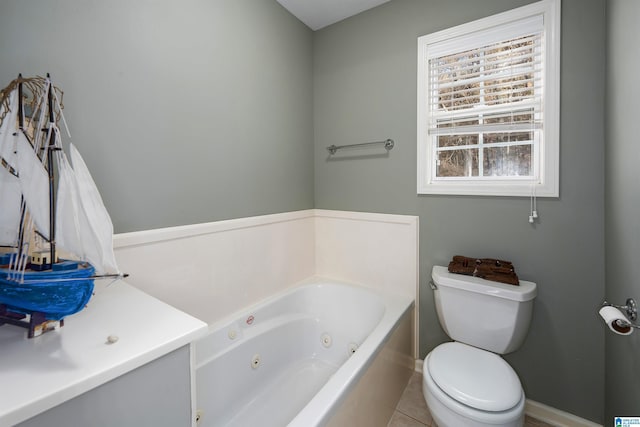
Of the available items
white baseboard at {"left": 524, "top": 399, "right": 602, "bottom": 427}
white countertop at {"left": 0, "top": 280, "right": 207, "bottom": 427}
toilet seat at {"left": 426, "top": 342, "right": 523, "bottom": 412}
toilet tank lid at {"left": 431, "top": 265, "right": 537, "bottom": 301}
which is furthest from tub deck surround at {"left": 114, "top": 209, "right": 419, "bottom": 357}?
white baseboard at {"left": 524, "top": 399, "right": 602, "bottom": 427}

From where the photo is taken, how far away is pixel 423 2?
1854mm

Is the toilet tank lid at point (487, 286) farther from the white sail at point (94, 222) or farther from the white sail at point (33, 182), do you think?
the white sail at point (33, 182)

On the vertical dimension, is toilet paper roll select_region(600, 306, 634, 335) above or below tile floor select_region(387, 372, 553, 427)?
above

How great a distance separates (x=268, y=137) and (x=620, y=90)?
1.77 meters

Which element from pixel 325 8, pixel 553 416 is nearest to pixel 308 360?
pixel 553 416

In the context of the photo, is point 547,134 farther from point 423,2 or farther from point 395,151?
point 423,2

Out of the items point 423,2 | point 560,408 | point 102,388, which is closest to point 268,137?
point 423,2

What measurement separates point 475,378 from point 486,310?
1.28ft

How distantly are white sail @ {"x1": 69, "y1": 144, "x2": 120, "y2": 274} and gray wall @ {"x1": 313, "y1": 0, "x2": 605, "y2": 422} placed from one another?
1673 mm

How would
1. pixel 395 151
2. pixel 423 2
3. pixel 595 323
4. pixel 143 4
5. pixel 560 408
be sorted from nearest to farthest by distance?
pixel 143 4 → pixel 595 323 → pixel 560 408 → pixel 423 2 → pixel 395 151

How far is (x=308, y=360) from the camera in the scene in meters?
1.98

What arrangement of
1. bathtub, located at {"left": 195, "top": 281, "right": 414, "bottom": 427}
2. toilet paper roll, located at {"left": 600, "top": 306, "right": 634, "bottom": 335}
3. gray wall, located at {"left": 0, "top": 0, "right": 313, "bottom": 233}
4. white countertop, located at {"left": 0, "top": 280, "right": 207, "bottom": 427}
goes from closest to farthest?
1. white countertop, located at {"left": 0, "top": 280, "right": 207, "bottom": 427}
2. toilet paper roll, located at {"left": 600, "top": 306, "right": 634, "bottom": 335}
3. gray wall, located at {"left": 0, "top": 0, "right": 313, "bottom": 233}
4. bathtub, located at {"left": 195, "top": 281, "right": 414, "bottom": 427}

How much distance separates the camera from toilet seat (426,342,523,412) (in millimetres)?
1137

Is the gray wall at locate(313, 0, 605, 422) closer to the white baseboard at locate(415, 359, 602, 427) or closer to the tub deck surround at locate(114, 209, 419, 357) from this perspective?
the white baseboard at locate(415, 359, 602, 427)
